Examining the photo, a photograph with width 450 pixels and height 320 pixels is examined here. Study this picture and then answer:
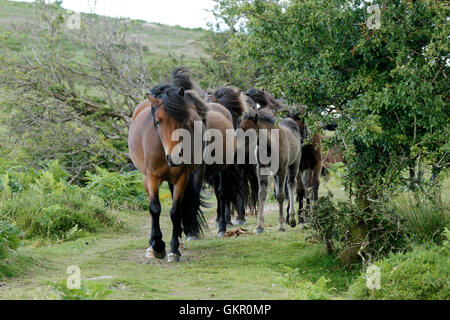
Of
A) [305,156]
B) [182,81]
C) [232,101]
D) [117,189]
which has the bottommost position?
[117,189]

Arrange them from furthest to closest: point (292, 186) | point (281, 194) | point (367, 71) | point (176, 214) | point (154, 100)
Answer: point (292, 186), point (281, 194), point (176, 214), point (154, 100), point (367, 71)

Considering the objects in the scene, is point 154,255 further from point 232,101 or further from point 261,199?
point 232,101

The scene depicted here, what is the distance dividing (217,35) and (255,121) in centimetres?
1307

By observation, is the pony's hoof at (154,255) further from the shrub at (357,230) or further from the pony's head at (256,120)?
the pony's head at (256,120)

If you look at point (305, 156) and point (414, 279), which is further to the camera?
point (305, 156)

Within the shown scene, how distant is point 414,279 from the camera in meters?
5.12

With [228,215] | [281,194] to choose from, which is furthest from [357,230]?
[228,215]

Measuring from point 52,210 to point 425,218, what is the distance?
604 cm

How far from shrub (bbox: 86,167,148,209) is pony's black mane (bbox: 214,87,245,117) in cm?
320

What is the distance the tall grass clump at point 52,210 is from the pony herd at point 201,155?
193 centimetres

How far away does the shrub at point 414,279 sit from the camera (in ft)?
16.4

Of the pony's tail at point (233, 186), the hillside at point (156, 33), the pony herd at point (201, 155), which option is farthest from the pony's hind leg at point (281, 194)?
the hillside at point (156, 33)

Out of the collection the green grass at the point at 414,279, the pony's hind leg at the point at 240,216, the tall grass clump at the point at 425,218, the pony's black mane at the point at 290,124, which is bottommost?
the pony's hind leg at the point at 240,216

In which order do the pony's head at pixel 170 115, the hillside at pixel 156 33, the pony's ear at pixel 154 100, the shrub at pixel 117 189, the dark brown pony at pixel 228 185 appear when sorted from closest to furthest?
the pony's head at pixel 170 115 → the pony's ear at pixel 154 100 → the dark brown pony at pixel 228 185 → the shrub at pixel 117 189 → the hillside at pixel 156 33
